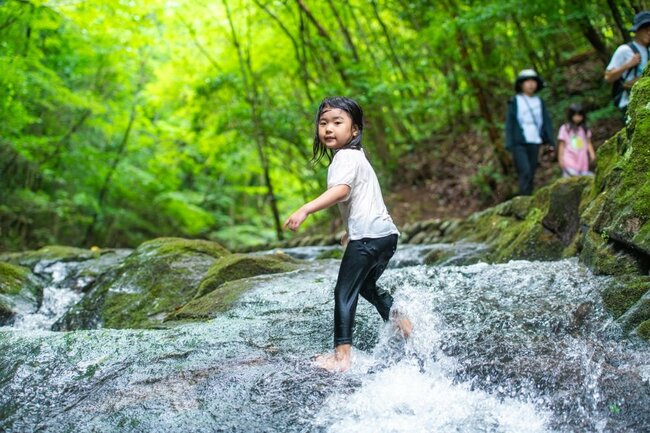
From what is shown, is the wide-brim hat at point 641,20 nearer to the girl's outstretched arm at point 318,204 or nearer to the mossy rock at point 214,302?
the girl's outstretched arm at point 318,204

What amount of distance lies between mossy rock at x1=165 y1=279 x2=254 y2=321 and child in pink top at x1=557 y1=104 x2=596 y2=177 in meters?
5.42

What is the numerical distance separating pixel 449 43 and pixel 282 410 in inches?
346

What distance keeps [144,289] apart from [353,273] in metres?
3.09

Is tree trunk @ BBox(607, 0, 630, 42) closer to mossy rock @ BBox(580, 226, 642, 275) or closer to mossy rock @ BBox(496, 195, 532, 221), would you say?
mossy rock @ BBox(496, 195, 532, 221)

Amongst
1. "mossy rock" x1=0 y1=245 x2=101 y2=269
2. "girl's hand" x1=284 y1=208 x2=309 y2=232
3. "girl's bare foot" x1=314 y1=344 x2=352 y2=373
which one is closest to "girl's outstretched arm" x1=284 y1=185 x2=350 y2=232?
"girl's hand" x1=284 y1=208 x2=309 y2=232

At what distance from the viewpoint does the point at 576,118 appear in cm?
826

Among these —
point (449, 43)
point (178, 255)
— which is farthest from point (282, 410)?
point (449, 43)

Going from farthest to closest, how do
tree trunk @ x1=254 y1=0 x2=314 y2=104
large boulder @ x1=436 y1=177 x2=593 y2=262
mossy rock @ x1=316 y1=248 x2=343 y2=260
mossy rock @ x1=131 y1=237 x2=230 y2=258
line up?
tree trunk @ x1=254 y1=0 x2=314 y2=104 < mossy rock @ x1=316 y1=248 x2=343 y2=260 < mossy rock @ x1=131 y1=237 x2=230 y2=258 < large boulder @ x1=436 y1=177 x2=593 y2=262

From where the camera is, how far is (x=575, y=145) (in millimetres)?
8289

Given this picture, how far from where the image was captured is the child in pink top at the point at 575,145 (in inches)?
325

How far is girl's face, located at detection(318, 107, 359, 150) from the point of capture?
3.40m

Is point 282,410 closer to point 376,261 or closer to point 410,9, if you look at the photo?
point 376,261

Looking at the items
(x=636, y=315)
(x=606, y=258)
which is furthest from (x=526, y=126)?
(x=636, y=315)

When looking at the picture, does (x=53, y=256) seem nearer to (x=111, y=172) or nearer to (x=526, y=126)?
(x=526, y=126)
